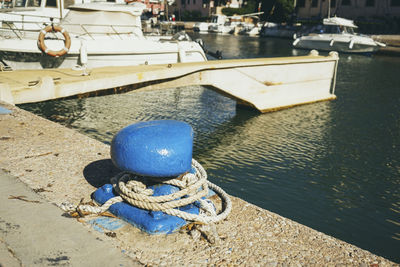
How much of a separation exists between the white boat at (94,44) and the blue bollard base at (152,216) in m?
11.0

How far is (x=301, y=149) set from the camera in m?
9.73

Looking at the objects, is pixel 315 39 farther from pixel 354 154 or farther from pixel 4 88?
pixel 4 88

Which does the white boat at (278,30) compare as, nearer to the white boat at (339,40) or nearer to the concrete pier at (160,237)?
the white boat at (339,40)

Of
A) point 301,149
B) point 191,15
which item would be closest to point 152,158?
point 301,149

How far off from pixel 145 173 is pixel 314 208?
459cm

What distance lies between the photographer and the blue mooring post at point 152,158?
3.02 meters

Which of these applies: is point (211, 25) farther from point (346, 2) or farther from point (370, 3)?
point (370, 3)

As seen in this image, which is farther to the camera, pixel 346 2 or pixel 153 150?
pixel 346 2

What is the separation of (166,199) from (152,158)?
1.25 feet

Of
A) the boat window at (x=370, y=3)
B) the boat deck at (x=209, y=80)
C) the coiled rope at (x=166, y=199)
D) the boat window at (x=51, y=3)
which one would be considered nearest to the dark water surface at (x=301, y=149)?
the boat deck at (x=209, y=80)

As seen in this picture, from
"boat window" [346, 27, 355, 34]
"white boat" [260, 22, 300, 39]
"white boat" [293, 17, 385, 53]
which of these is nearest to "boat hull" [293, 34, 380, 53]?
"white boat" [293, 17, 385, 53]

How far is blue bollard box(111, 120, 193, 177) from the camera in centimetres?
303

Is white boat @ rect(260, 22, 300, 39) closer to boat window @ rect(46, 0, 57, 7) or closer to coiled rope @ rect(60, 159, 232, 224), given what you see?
boat window @ rect(46, 0, 57, 7)

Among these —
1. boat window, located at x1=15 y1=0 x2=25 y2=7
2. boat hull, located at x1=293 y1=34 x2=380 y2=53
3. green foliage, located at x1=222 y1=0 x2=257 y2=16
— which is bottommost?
boat hull, located at x1=293 y1=34 x2=380 y2=53
